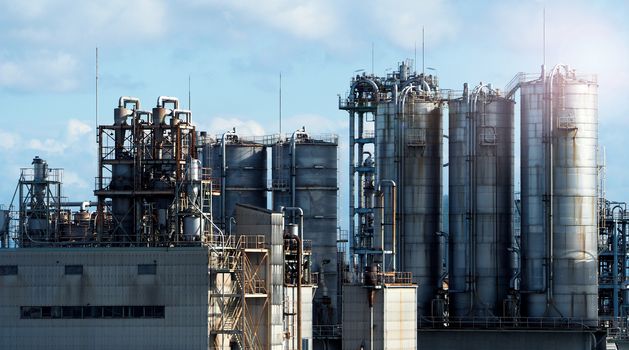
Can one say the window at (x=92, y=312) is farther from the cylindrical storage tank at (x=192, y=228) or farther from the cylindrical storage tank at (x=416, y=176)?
the cylindrical storage tank at (x=416, y=176)

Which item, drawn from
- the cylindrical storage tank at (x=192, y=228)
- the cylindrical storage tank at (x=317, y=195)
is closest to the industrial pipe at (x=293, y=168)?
the cylindrical storage tank at (x=317, y=195)

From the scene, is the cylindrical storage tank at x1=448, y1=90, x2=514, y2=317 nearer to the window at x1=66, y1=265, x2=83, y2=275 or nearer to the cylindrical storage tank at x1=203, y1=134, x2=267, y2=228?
the cylindrical storage tank at x1=203, y1=134, x2=267, y2=228

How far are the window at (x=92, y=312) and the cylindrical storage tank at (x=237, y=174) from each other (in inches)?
1074

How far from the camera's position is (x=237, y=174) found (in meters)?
118

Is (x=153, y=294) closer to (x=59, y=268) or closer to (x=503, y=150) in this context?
(x=59, y=268)

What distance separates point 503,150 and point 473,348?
45.8 feet

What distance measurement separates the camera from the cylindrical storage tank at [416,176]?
11262cm

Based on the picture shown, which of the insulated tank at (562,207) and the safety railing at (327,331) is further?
the safety railing at (327,331)

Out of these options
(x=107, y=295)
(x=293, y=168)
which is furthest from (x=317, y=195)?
(x=107, y=295)

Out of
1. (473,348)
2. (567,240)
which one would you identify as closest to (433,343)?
(473,348)

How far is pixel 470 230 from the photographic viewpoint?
111 metres

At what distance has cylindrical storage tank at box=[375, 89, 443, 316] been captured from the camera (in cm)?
11262

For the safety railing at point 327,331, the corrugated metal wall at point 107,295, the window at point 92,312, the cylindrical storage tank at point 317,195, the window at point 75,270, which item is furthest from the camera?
the cylindrical storage tank at point 317,195

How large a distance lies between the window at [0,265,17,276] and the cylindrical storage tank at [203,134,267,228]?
91.0 feet
